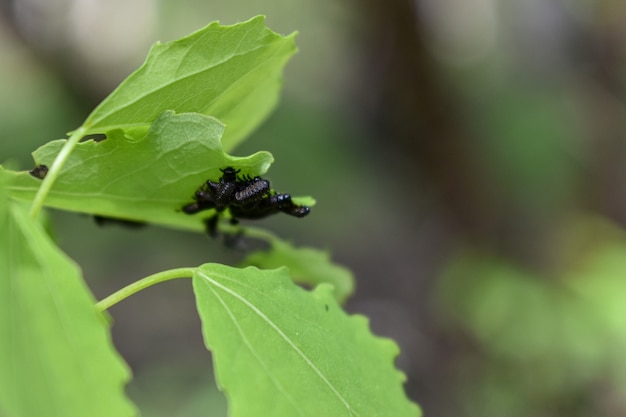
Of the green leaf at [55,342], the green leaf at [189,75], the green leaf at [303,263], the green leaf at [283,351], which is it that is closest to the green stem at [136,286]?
the green leaf at [283,351]

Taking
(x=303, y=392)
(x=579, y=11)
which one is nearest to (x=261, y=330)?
(x=303, y=392)

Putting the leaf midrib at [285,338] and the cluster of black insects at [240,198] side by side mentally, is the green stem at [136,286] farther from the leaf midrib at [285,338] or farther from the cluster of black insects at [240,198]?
the cluster of black insects at [240,198]

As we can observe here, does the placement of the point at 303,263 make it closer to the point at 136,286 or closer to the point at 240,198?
the point at 240,198

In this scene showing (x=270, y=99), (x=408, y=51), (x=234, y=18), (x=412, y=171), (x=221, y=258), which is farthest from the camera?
(x=234, y=18)

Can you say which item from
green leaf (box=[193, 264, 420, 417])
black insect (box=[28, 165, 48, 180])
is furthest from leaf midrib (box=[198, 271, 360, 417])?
black insect (box=[28, 165, 48, 180])

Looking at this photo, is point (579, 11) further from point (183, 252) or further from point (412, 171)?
point (183, 252)
